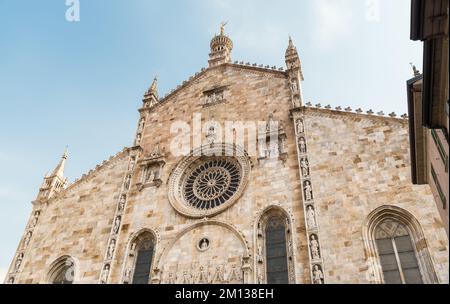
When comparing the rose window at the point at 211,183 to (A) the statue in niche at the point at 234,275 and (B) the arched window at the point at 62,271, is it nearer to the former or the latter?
(A) the statue in niche at the point at 234,275

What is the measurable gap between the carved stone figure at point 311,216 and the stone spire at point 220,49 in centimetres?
1275

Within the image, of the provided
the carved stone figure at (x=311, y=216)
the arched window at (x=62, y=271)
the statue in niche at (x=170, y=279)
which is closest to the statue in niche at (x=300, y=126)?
the carved stone figure at (x=311, y=216)

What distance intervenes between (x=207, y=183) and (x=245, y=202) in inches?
109

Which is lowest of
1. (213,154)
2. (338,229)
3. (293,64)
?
(338,229)

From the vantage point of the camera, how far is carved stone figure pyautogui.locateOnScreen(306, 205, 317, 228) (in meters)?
16.4

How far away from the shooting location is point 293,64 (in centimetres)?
2244

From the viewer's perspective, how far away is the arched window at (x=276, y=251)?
16312 millimetres

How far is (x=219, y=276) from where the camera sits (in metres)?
16.7

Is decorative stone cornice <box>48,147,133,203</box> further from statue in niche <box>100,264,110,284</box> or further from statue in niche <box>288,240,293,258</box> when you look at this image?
statue in niche <box>288,240,293,258</box>

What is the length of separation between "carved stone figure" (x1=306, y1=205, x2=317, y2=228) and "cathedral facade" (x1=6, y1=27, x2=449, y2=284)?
56 millimetres

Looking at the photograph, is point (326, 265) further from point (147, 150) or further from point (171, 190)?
point (147, 150)
